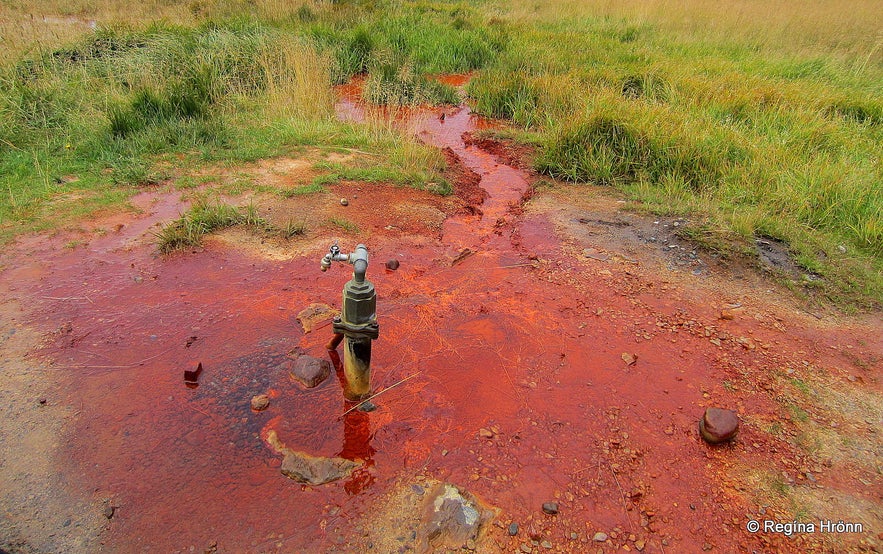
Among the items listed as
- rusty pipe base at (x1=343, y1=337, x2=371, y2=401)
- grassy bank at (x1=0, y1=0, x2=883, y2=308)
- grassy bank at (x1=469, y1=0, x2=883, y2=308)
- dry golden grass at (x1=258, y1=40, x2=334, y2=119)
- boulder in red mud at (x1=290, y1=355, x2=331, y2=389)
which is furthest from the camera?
dry golden grass at (x1=258, y1=40, x2=334, y2=119)

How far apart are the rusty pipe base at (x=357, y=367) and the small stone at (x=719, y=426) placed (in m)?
1.65

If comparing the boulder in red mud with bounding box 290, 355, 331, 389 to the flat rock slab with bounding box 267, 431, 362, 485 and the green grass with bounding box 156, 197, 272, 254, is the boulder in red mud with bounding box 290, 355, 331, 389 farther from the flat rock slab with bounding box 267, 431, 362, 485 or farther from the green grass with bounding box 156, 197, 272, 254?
the green grass with bounding box 156, 197, 272, 254

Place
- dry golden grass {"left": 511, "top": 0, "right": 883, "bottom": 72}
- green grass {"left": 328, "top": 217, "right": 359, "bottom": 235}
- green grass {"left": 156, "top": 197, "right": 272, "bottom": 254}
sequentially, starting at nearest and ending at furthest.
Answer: green grass {"left": 156, "top": 197, "right": 272, "bottom": 254} → green grass {"left": 328, "top": 217, "right": 359, "bottom": 235} → dry golden grass {"left": 511, "top": 0, "right": 883, "bottom": 72}

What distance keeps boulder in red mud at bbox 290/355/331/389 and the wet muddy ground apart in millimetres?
54

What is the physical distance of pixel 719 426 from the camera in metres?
2.46

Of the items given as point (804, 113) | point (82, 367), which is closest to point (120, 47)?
point (82, 367)

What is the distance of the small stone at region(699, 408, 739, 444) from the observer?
2.46 m

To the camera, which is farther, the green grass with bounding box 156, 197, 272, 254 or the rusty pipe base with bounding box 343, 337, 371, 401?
the green grass with bounding box 156, 197, 272, 254

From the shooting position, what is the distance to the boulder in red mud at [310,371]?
8.76ft

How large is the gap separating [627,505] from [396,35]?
9.16 metres

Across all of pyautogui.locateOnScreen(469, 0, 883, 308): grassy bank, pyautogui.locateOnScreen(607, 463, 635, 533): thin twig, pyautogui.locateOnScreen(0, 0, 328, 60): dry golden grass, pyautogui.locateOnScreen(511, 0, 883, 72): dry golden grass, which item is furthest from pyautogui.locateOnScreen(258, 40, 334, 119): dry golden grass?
pyautogui.locateOnScreen(511, 0, 883, 72): dry golden grass

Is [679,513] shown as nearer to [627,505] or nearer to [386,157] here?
[627,505]

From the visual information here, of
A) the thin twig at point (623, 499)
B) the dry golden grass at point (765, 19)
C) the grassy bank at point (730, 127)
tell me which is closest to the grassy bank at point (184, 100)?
the grassy bank at point (730, 127)

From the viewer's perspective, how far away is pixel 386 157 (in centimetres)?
545
